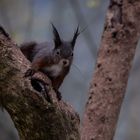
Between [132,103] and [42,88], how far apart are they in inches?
164

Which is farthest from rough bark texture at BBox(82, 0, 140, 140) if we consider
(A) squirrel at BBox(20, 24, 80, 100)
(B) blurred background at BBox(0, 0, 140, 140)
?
(B) blurred background at BBox(0, 0, 140, 140)

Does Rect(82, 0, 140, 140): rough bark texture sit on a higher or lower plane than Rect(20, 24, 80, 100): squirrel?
lower

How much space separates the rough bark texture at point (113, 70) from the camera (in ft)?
9.00

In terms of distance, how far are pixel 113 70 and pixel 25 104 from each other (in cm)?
64

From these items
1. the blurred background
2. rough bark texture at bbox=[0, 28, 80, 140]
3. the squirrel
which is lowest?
rough bark texture at bbox=[0, 28, 80, 140]

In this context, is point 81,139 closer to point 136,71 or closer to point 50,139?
point 50,139

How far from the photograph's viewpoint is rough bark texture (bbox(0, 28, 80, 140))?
233 cm

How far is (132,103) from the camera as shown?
6.43m

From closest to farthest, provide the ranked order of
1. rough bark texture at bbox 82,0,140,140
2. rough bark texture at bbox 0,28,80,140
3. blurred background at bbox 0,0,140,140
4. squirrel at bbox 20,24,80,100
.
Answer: rough bark texture at bbox 0,28,80,140
rough bark texture at bbox 82,0,140,140
squirrel at bbox 20,24,80,100
blurred background at bbox 0,0,140,140

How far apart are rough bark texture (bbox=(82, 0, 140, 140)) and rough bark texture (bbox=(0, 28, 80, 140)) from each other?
0.32 metres

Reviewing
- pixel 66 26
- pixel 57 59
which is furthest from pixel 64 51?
pixel 66 26

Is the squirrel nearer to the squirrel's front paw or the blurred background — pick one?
the squirrel's front paw

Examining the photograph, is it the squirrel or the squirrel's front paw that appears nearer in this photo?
the squirrel's front paw

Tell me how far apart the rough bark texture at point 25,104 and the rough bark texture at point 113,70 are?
1.06ft
